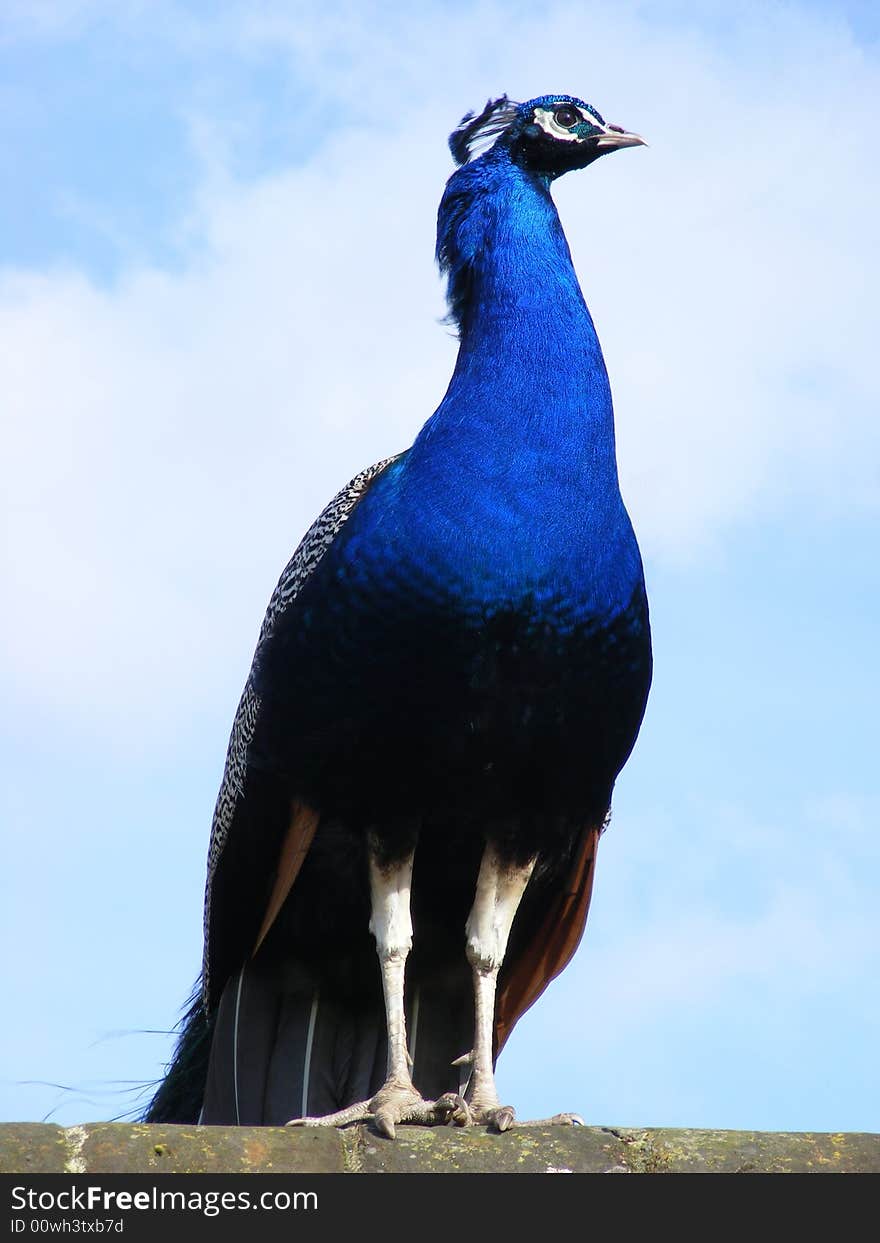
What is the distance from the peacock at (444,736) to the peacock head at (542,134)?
0.78 feet

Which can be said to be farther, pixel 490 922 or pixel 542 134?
pixel 542 134

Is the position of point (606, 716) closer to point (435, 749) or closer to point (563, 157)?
point (435, 749)

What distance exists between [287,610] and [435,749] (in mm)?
632

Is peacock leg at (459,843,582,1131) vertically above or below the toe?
above

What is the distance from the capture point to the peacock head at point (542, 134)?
582 centimetres

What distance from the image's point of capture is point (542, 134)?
19.2 feet

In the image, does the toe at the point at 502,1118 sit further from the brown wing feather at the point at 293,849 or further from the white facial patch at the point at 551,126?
the white facial patch at the point at 551,126

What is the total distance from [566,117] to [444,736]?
2.35 metres

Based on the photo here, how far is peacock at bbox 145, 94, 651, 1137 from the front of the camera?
4.74 meters

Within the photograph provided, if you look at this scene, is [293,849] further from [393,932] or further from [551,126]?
[551,126]

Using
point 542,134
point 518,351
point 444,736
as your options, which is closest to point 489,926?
point 444,736

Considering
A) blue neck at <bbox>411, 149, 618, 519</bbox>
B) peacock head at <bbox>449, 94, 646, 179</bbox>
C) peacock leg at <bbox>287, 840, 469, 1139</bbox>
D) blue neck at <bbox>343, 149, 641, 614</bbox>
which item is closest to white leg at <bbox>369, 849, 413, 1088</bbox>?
peacock leg at <bbox>287, 840, 469, 1139</bbox>

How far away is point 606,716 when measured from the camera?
194 inches

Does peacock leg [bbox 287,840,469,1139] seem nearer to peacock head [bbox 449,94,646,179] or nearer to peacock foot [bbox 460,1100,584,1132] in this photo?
peacock foot [bbox 460,1100,584,1132]
